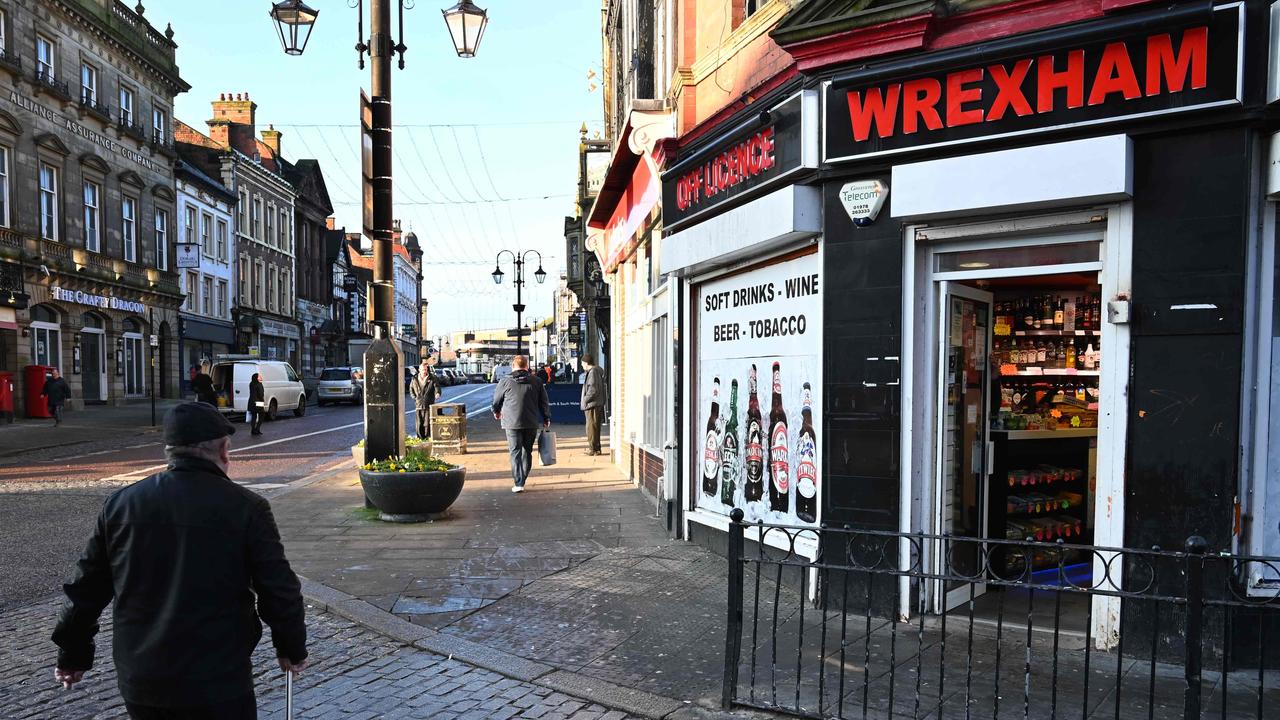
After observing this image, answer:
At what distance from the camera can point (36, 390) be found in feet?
81.1

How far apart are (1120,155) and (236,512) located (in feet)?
15.3

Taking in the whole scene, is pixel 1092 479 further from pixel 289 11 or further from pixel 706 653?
pixel 289 11

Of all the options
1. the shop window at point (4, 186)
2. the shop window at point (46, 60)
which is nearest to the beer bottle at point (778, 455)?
the shop window at point (4, 186)

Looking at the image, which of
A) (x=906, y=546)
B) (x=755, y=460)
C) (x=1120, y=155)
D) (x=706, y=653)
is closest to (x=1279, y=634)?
(x=906, y=546)

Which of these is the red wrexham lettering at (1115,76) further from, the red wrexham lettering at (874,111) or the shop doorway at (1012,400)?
the red wrexham lettering at (874,111)

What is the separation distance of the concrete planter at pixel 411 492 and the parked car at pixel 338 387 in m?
26.4

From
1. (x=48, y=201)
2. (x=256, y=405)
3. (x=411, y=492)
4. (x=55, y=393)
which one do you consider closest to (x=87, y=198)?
(x=48, y=201)

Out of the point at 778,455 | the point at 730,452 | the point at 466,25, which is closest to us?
the point at 778,455

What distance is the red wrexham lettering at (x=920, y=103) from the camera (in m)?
5.54

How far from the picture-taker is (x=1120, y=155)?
16.1 ft

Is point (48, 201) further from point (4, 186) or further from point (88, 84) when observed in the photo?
point (88, 84)

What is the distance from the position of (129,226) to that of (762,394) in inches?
1295

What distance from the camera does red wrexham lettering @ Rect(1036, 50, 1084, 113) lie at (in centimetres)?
507

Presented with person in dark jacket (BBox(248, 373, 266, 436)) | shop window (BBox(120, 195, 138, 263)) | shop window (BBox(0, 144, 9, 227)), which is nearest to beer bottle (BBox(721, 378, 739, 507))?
person in dark jacket (BBox(248, 373, 266, 436))
